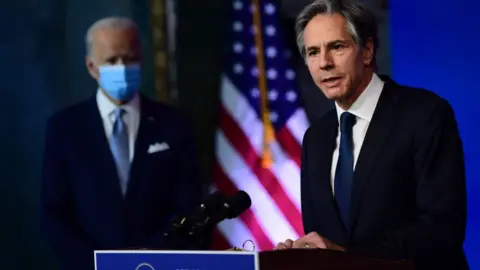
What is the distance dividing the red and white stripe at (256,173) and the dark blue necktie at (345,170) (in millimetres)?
957

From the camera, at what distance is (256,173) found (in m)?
3.76

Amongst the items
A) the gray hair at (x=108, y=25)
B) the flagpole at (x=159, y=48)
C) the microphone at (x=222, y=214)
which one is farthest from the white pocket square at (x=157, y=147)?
the microphone at (x=222, y=214)

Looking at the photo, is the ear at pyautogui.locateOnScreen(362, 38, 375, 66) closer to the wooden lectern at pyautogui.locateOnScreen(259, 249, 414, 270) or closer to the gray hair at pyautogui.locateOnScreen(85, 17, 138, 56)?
the wooden lectern at pyautogui.locateOnScreen(259, 249, 414, 270)

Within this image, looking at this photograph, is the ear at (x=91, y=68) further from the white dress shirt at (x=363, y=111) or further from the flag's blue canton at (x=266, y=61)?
the white dress shirt at (x=363, y=111)

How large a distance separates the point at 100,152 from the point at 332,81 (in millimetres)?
1538

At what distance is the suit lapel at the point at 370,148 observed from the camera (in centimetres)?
248

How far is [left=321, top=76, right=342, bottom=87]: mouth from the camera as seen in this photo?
2650 millimetres

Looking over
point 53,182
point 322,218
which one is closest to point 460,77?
point 322,218

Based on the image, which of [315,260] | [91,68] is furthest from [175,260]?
[91,68]

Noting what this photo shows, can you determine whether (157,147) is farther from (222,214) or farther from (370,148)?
(222,214)

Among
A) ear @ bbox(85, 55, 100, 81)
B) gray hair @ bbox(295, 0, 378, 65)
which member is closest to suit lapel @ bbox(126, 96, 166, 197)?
ear @ bbox(85, 55, 100, 81)

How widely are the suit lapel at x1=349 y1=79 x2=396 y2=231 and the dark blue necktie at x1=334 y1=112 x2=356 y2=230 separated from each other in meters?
0.04

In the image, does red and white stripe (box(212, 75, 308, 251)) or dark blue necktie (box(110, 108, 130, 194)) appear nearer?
red and white stripe (box(212, 75, 308, 251))

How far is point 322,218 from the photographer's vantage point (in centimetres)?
257
